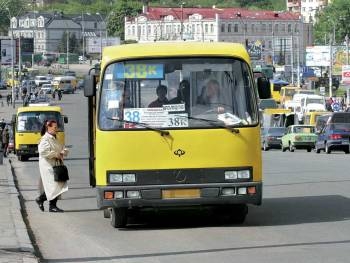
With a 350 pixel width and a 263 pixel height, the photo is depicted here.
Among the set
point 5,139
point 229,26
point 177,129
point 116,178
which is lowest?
point 5,139

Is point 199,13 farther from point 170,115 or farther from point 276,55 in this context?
point 170,115

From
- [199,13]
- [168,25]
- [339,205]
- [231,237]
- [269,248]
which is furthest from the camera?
[199,13]

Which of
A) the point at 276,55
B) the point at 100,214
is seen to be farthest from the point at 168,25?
the point at 100,214

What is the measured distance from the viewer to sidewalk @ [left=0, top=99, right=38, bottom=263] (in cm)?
1330

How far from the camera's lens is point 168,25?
155375 mm

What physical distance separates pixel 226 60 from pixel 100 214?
15.3 ft

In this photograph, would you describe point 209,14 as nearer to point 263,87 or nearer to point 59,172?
point 59,172

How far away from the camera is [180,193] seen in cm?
1593

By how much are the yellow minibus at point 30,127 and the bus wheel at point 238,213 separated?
29245 millimetres

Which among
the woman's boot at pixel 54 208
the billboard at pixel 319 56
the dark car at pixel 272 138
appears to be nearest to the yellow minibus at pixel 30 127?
the dark car at pixel 272 138

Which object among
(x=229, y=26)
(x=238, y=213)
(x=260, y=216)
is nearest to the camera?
(x=238, y=213)

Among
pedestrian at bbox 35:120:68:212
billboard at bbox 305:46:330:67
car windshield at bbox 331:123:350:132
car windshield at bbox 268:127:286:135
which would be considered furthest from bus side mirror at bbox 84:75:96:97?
billboard at bbox 305:46:330:67

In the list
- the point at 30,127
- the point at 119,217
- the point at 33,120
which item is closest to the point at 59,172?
the point at 119,217

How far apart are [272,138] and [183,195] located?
40786 mm
